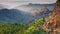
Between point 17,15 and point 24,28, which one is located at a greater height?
point 17,15

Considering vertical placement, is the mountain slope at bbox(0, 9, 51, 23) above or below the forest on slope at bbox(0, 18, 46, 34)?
above

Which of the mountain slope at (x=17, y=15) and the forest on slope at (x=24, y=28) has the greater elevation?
the mountain slope at (x=17, y=15)

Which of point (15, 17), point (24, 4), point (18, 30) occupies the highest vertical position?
point (24, 4)

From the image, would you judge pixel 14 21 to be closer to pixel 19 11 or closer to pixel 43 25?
pixel 19 11

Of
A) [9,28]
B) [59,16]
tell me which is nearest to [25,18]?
[9,28]

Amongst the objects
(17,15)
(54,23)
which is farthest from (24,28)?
(54,23)

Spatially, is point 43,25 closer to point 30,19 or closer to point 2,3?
point 30,19

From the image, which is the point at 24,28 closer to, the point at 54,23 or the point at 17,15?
the point at 17,15

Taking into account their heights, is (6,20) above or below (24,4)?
below
